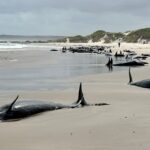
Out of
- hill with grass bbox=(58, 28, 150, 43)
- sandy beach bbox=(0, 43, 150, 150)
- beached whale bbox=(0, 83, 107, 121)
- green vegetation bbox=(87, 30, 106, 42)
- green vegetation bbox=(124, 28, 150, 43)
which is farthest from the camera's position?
green vegetation bbox=(87, 30, 106, 42)

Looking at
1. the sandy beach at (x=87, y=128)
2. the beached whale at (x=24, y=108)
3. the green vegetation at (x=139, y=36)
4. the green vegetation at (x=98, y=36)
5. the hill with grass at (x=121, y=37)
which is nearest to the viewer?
the sandy beach at (x=87, y=128)

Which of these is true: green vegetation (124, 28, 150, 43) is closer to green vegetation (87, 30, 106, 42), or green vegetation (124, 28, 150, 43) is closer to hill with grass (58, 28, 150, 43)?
hill with grass (58, 28, 150, 43)

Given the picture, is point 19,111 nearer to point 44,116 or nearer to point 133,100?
point 44,116

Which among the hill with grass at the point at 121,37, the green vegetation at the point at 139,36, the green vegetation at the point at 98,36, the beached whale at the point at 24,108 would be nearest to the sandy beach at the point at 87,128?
the beached whale at the point at 24,108

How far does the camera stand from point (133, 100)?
14.0 metres

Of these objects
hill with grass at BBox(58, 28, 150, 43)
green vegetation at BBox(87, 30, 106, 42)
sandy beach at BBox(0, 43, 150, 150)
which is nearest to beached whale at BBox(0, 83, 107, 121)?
sandy beach at BBox(0, 43, 150, 150)

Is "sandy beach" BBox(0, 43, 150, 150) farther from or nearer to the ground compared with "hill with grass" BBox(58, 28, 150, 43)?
farther from the ground

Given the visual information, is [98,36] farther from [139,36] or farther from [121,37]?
[139,36]

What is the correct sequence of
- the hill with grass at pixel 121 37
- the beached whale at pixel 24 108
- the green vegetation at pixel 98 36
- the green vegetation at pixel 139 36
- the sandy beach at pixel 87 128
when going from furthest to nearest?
the green vegetation at pixel 98 36, the hill with grass at pixel 121 37, the green vegetation at pixel 139 36, the beached whale at pixel 24 108, the sandy beach at pixel 87 128

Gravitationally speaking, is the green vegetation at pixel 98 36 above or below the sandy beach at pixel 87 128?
below

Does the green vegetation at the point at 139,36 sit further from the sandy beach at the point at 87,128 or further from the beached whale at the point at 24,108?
the beached whale at the point at 24,108

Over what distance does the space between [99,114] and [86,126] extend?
1.59m

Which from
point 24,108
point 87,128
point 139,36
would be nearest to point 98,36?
point 139,36

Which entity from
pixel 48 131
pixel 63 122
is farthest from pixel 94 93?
pixel 48 131
